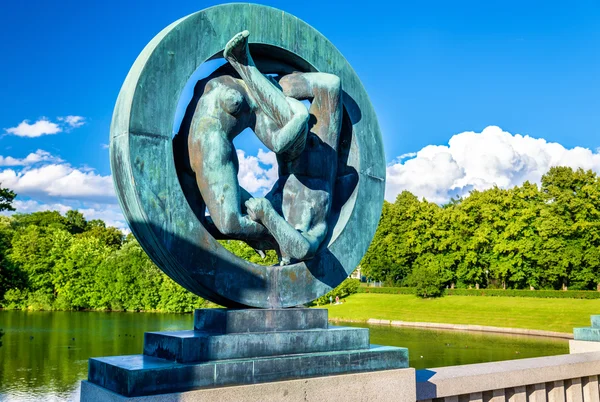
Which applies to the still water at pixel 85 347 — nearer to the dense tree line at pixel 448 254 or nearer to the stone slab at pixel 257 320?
the dense tree line at pixel 448 254

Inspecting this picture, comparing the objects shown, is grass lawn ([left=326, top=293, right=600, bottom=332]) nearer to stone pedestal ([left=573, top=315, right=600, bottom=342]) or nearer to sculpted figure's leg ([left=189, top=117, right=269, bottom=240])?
stone pedestal ([left=573, top=315, right=600, bottom=342])

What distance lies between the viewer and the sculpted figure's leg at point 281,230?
4549mm

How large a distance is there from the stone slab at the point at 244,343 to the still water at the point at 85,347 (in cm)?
1156

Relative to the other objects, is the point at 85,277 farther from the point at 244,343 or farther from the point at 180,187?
the point at 244,343

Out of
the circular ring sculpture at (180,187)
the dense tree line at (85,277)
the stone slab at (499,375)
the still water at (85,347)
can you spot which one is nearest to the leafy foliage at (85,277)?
the dense tree line at (85,277)

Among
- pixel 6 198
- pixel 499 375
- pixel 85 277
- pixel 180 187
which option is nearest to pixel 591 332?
pixel 499 375

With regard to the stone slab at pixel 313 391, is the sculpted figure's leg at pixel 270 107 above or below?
above

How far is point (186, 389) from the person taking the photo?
12.3 feet

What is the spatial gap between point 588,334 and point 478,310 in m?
30.4

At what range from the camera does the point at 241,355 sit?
13.7 feet

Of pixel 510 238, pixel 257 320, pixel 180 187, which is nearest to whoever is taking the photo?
pixel 180 187

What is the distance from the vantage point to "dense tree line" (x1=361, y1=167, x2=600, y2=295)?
1543 inches

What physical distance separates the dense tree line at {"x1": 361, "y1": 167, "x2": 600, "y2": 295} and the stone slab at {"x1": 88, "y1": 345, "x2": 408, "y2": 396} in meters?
38.5

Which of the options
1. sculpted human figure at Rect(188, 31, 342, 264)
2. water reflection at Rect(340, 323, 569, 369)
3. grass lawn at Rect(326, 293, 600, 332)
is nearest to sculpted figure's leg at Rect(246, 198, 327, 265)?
sculpted human figure at Rect(188, 31, 342, 264)
